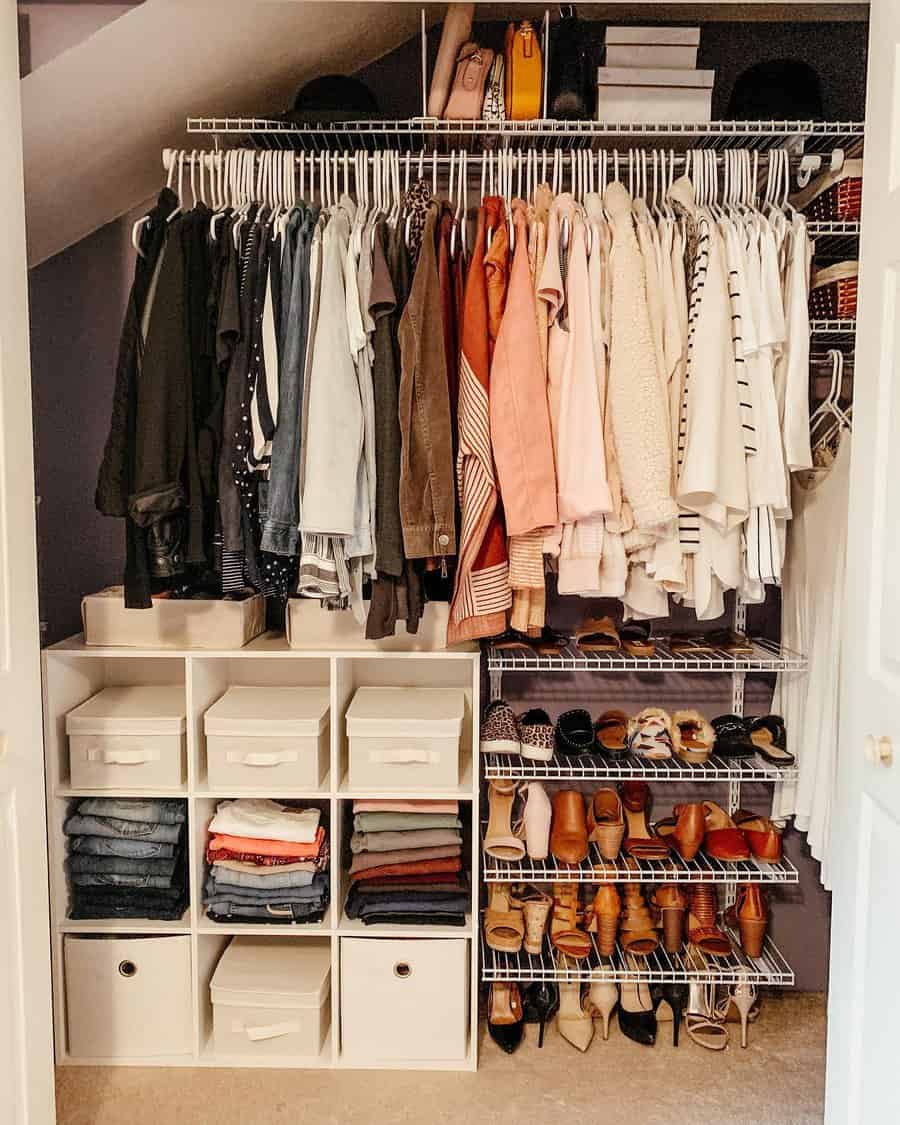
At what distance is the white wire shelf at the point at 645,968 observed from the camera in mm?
2262

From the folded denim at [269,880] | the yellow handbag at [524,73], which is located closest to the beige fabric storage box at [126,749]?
the folded denim at [269,880]

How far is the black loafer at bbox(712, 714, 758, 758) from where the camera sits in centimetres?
228

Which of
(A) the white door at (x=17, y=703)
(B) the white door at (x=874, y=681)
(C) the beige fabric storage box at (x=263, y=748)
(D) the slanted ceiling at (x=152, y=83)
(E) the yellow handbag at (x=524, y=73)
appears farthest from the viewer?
(C) the beige fabric storage box at (x=263, y=748)

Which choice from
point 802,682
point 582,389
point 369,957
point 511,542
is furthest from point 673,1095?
point 582,389

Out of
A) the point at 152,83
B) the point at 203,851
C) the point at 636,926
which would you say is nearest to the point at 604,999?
the point at 636,926

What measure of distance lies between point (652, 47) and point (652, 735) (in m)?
1.58

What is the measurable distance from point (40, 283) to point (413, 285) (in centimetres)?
116

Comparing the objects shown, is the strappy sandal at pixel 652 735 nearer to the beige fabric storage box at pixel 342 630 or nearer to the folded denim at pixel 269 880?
the beige fabric storage box at pixel 342 630

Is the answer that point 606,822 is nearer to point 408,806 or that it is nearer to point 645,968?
point 645,968

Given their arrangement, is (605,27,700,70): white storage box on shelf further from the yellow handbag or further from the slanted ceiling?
the slanted ceiling

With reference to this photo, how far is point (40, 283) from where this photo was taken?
8.05 feet

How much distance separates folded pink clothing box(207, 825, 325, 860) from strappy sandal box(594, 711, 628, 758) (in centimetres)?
72

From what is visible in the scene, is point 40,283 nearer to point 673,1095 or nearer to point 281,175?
point 281,175

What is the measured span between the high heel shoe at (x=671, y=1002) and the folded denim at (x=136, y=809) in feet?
4.09
